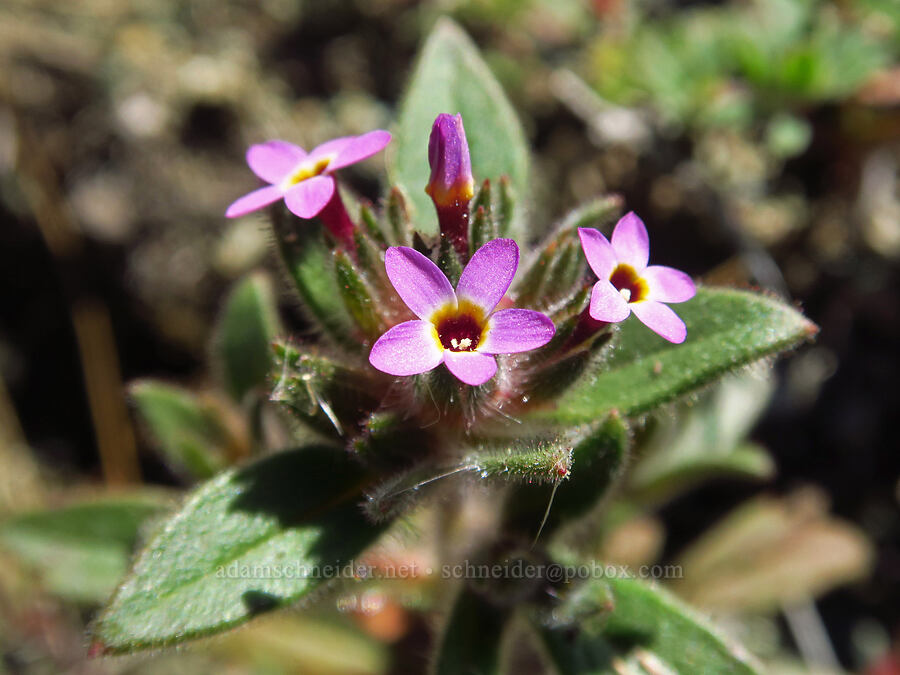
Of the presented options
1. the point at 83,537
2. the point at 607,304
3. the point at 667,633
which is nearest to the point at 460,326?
the point at 607,304

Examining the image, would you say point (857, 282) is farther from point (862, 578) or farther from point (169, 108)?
point (169, 108)

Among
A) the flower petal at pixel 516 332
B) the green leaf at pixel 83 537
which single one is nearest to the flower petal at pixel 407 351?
the flower petal at pixel 516 332

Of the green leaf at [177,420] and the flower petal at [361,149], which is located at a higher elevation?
the flower petal at [361,149]

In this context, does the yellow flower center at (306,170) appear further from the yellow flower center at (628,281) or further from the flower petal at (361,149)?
the yellow flower center at (628,281)

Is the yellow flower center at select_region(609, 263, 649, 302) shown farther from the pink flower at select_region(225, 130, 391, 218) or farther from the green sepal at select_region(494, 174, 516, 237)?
the pink flower at select_region(225, 130, 391, 218)

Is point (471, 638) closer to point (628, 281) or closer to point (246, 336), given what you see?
point (628, 281)
